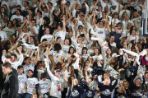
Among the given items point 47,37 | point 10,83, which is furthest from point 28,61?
point 10,83

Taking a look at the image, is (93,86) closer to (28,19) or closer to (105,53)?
(105,53)

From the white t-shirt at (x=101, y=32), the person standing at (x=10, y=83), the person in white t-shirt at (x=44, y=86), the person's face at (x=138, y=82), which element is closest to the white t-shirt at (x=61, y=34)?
the white t-shirt at (x=101, y=32)

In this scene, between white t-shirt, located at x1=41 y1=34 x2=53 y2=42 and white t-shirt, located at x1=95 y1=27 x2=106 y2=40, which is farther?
white t-shirt, located at x1=95 y1=27 x2=106 y2=40

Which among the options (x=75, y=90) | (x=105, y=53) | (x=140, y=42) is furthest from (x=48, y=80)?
(x=140, y=42)

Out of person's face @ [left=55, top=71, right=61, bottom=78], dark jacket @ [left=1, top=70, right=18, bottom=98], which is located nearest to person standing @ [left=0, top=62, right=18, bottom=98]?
dark jacket @ [left=1, top=70, right=18, bottom=98]

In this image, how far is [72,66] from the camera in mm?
8891

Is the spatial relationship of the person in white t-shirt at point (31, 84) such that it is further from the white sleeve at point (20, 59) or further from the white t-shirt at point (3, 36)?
the white t-shirt at point (3, 36)

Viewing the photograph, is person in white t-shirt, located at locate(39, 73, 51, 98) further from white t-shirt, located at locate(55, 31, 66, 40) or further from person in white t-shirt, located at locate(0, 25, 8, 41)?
person in white t-shirt, located at locate(0, 25, 8, 41)

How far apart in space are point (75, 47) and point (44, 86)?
41.0 inches

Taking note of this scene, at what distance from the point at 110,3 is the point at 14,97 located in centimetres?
342

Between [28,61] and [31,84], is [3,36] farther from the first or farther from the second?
[31,84]

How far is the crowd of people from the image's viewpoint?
859 cm

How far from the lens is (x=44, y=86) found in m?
8.59

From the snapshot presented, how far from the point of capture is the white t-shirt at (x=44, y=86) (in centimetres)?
857
